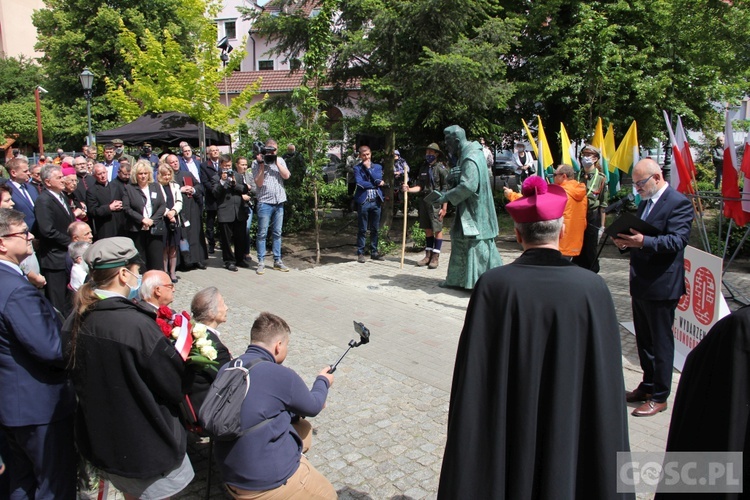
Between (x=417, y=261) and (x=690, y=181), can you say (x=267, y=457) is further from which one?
(x=417, y=261)

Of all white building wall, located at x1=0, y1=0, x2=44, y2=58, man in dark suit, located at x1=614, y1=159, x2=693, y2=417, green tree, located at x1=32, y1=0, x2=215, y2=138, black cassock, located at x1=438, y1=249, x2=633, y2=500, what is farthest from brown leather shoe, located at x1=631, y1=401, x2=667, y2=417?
white building wall, located at x1=0, y1=0, x2=44, y2=58

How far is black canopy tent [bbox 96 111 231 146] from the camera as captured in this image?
44.2ft

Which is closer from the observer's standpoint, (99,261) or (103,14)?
(99,261)

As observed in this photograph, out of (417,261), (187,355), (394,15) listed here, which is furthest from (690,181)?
(187,355)

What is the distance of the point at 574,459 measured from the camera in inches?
90.6

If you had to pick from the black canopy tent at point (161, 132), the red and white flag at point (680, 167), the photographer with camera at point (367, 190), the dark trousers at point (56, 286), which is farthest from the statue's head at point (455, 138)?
the black canopy tent at point (161, 132)

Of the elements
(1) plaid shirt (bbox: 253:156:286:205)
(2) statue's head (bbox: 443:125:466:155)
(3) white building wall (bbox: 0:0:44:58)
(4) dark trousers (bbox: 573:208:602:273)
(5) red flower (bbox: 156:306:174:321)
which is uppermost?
(3) white building wall (bbox: 0:0:44:58)

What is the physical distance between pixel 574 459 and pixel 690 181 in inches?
248

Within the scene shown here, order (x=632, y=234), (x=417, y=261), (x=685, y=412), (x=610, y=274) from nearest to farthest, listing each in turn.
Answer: (x=685, y=412)
(x=632, y=234)
(x=610, y=274)
(x=417, y=261)

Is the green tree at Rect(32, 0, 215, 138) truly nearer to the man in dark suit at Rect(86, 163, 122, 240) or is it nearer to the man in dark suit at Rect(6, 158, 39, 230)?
the man in dark suit at Rect(86, 163, 122, 240)

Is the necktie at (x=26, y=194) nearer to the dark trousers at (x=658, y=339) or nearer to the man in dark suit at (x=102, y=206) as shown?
the man in dark suit at (x=102, y=206)

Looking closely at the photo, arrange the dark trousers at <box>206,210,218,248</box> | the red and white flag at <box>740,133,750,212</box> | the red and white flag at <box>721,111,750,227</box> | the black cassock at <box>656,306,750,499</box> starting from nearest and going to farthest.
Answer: the black cassock at <box>656,306,750,499</box>
the red and white flag at <box>740,133,750,212</box>
the red and white flag at <box>721,111,750,227</box>
the dark trousers at <box>206,210,218,248</box>

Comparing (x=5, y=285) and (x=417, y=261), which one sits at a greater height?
(x=5, y=285)

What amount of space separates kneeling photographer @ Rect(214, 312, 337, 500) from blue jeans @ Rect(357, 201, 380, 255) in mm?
7389
